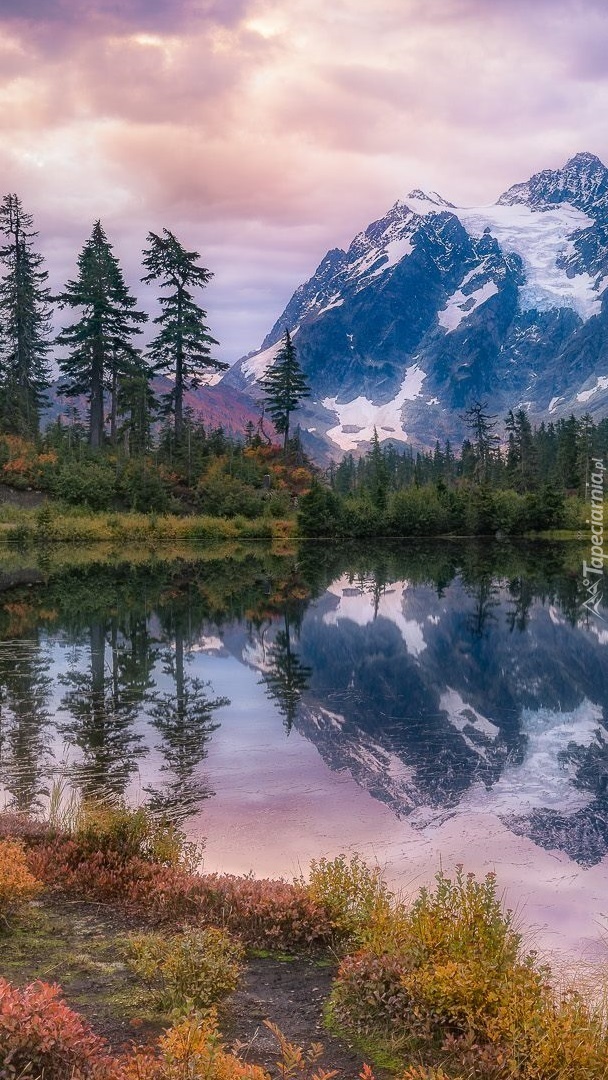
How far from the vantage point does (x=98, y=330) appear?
7112 cm

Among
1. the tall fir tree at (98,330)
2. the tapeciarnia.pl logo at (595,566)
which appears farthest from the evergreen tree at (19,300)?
the tapeciarnia.pl logo at (595,566)

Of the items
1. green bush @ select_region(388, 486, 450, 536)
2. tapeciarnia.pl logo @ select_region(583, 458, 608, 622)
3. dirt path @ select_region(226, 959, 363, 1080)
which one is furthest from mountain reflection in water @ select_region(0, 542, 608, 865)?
green bush @ select_region(388, 486, 450, 536)

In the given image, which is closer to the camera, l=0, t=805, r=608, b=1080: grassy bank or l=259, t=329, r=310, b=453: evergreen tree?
l=0, t=805, r=608, b=1080: grassy bank

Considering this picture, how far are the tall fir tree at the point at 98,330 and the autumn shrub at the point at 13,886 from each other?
211 ft

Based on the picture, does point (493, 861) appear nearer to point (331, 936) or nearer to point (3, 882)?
point (331, 936)

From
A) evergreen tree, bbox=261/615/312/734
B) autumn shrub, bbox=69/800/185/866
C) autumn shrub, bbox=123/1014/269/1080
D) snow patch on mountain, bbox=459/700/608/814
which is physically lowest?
snow patch on mountain, bbox=459/700/608/814

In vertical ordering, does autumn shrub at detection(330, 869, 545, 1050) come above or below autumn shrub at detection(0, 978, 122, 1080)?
below

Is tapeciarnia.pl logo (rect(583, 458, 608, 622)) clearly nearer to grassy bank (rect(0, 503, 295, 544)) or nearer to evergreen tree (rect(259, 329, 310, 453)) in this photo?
grassy bank (rect(0, 503, 295, 544))

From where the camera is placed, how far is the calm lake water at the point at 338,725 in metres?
10.4

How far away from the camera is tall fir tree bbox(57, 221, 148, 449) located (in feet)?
232

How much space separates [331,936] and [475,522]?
235 feet

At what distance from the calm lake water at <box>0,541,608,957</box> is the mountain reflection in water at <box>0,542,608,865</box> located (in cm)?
6

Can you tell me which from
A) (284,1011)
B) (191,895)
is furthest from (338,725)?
(284,1011)

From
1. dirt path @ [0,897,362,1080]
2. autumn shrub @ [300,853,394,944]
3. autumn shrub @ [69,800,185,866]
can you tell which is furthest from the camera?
autumn shrub @ [69,800,185,866]
